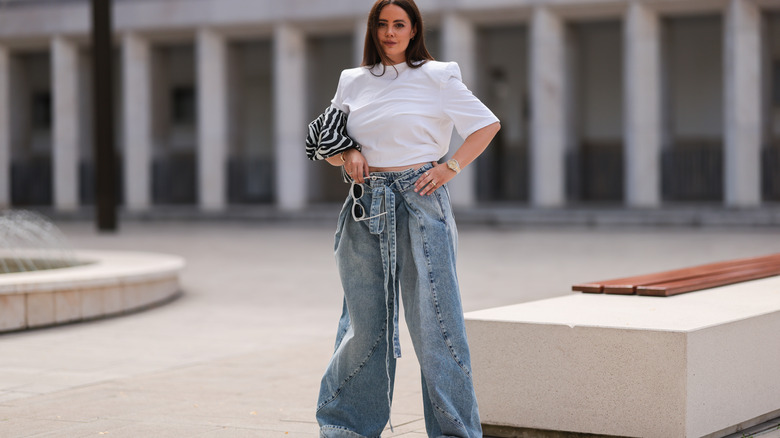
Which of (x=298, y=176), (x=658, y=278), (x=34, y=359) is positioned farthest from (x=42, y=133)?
(x=658, y=278)

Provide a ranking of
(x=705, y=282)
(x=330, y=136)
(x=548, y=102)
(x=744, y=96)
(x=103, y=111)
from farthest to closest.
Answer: (x=548, y=102) < (x=744, y=96) < (x=103, y=111) < (x=705, y=282) < (x=330, y=136)

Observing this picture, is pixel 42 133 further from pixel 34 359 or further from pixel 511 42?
pixel 34 359

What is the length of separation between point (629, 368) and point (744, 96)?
2025cm

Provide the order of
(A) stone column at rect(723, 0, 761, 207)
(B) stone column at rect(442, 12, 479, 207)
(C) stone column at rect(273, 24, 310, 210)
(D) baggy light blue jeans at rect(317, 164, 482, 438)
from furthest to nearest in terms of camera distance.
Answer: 1. (C) stone column at rect(273, 24, 310, 210)
2. (B) stone column at rect(442, 12, 479, 207)
3. (A) stone column at rect(723, 0, 761, 207)
4. (D) baggy light blue jeans at rect(317, 164, 482, 438)

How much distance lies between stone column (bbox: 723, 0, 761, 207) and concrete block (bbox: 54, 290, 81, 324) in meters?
17.5

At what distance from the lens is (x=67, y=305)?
32.5 feet

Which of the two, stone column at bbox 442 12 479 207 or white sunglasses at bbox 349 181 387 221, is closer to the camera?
white sunglasses at bbox 349 181 387 221

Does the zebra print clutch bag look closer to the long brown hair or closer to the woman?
the woman

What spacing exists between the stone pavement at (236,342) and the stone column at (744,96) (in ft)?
15.6

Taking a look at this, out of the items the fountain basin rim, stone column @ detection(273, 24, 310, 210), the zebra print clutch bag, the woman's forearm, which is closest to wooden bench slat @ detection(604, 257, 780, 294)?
the woman's forearm

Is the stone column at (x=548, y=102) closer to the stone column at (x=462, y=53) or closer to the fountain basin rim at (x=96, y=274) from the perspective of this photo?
the stone column at (x=462, y=53)

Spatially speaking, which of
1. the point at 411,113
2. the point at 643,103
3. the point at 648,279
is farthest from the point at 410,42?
the point at 643,103

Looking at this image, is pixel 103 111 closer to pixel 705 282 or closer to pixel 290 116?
pixel 290 116

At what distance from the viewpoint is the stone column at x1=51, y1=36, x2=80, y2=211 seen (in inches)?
1182
